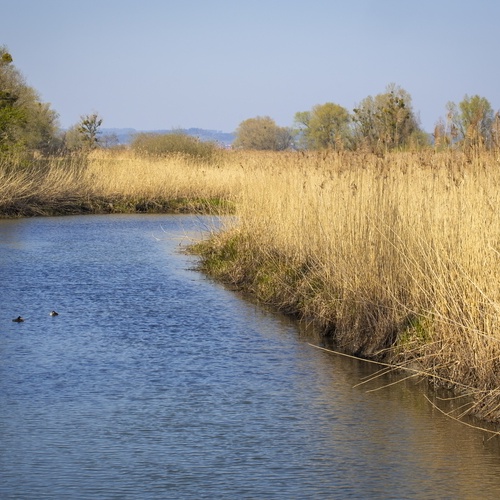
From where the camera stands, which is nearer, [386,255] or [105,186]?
[386,255]

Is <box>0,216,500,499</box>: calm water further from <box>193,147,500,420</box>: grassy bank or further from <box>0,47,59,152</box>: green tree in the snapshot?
<box>0,47,59,152</box>: green tree

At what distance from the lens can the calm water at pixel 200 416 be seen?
4.87 meters

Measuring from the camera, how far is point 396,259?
25.5 feet

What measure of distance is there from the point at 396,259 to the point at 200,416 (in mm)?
2562

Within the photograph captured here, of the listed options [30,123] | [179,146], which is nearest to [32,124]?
[30,123]

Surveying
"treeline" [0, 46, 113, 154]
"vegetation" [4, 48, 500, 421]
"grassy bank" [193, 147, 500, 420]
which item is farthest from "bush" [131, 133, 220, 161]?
"grassy bank" [193, 147, 500, 420]

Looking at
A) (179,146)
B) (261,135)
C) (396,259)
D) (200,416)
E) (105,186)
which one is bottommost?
(200,416)

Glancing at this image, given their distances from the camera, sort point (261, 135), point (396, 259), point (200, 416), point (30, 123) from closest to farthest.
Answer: point (200, 416)
point (396, 259)
point (30, 123)
point (261, 135)

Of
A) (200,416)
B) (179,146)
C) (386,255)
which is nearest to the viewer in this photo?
(200,416)

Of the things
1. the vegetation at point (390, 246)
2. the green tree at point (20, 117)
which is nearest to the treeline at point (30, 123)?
the green tree at point (20, 117)

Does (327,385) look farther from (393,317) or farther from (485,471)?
(485,471)

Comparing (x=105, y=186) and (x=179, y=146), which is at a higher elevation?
(x=179, y=146)

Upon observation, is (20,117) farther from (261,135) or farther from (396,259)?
(261,135)

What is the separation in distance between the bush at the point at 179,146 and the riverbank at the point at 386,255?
17414mm
